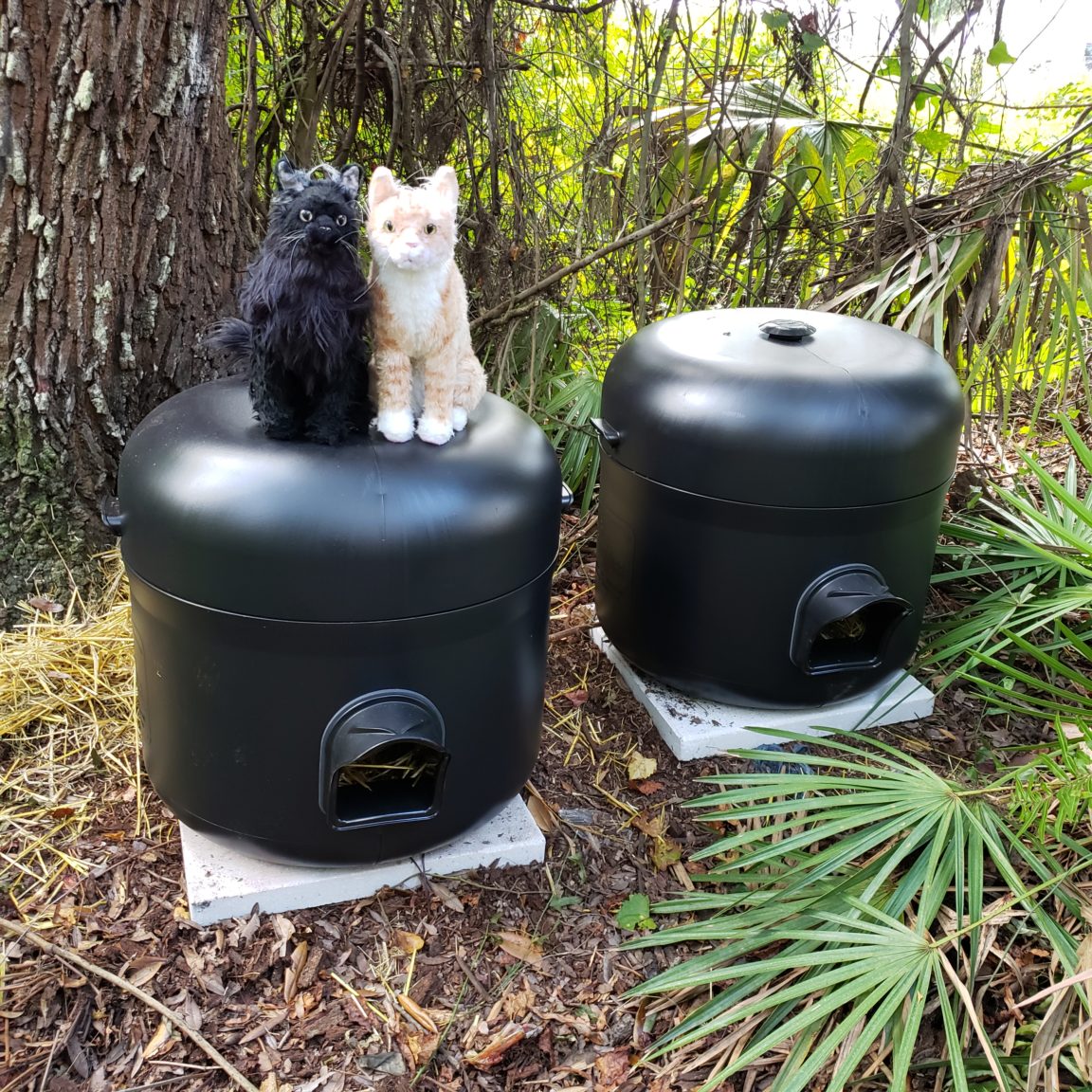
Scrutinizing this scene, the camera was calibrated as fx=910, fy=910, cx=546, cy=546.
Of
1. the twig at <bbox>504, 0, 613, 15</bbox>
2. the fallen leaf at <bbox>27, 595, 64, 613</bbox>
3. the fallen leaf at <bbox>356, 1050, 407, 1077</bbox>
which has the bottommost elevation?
the fallen leaf at <bbox>356, 1050, 407, 1077</bbox>

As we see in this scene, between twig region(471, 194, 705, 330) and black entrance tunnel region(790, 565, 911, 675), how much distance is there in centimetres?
150

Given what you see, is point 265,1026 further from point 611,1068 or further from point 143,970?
point 611,1068

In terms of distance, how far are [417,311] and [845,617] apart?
129 centimetres

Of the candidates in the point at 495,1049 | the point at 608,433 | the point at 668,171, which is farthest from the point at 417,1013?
the point at 668,171

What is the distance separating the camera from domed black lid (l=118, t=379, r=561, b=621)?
1481 mm

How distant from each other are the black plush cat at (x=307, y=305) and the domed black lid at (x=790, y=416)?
904mm

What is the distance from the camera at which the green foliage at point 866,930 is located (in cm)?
144

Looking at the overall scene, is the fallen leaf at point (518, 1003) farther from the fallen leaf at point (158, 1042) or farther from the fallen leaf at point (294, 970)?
the fallen leaf at point (158, 1042)

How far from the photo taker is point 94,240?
2.28 m

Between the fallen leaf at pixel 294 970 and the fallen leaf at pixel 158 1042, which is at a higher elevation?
the fallen leaf at pixel 294 970

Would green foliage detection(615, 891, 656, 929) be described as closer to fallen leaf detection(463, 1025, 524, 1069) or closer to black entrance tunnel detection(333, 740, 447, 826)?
fallen leaf detection(463, 1025, 524, 1069)

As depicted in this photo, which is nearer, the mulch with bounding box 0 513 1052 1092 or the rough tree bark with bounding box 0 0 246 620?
the mulch with bounding box 0 513 1052 1092

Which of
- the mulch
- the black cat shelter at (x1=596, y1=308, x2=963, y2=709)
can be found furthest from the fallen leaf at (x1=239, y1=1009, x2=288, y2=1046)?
the black cat shelter at (x1=596, y1=308, x2=963, y2=709)

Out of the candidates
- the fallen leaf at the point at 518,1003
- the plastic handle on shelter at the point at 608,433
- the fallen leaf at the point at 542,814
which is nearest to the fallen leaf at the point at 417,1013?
the fallen leaf at the point at 518,1003
